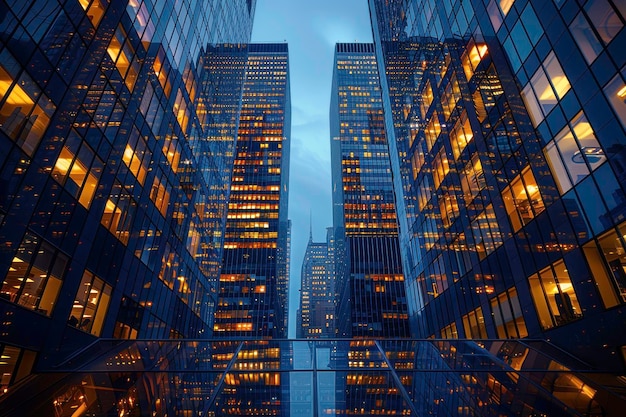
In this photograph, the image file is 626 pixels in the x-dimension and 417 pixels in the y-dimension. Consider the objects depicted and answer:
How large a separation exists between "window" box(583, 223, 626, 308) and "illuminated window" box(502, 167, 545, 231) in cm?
413

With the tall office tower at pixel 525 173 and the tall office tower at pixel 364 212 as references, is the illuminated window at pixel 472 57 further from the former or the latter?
the tall office tower at pixel 364 212

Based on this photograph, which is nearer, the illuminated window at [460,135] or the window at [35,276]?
the window at [35,276]

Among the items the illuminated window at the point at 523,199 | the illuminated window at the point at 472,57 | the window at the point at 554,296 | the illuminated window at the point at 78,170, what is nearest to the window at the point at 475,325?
the window at the point at 554,296

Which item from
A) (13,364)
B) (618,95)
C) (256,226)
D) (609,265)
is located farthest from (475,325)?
(256,226)

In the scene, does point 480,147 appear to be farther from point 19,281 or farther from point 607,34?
point 19,281

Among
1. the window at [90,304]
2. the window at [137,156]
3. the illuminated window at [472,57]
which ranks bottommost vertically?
the window at [90,304]

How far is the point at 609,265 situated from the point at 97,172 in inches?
997

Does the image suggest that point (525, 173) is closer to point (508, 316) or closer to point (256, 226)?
point (508, 316)

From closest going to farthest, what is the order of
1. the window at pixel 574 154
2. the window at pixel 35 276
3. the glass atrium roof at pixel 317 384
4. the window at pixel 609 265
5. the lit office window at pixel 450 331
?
the glass atrium roof at pixel 317 384
the window at pixel 35 276
the window at pixel 609 265
the window at pixel 574 154
the lit office window at pixel 450 331

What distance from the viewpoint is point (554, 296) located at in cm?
1862

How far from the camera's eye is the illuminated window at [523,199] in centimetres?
2022

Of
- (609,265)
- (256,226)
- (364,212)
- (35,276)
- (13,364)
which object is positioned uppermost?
(364,212)

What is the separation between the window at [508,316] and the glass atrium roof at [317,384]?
655 centimetres

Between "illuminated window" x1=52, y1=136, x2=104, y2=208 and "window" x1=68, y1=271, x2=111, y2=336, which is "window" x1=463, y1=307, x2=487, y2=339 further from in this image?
"illuminated window" x1=52, y1=136, x2=104, y2=208
